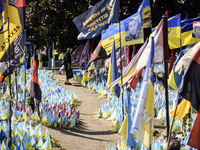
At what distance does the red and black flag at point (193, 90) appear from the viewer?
4371mm

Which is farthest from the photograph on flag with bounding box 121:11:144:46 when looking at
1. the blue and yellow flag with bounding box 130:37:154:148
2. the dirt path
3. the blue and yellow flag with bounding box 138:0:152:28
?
the blue and yellow flag with bounding box 130:37:154:148

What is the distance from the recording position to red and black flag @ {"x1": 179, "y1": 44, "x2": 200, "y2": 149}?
4.37 meters

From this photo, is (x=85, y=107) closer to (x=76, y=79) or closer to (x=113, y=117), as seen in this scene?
(x=113, y=117)

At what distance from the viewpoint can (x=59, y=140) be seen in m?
6.79

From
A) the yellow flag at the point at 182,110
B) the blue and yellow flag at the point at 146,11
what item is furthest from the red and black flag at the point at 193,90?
the blue and yellow flag at the point at 146,11

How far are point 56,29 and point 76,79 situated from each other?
3226 mm

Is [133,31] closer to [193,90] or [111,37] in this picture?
[111,37]

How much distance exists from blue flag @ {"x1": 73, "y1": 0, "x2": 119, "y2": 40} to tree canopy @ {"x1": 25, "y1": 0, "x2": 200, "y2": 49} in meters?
8.20

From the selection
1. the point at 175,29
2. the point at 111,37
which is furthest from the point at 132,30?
the point at 175,29

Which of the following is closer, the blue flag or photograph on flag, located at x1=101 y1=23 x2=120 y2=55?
the blue flag

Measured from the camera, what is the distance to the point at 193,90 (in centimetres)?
441

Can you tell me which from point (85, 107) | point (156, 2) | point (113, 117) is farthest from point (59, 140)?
point (156, 2)

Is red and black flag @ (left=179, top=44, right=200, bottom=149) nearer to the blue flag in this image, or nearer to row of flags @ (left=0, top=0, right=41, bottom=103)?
row of flags @ (left=0, top=0, right=41, bottom=103)

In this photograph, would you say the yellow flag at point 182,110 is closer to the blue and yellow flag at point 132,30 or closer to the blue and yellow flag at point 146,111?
the blue and yellow flag at point 146,111
